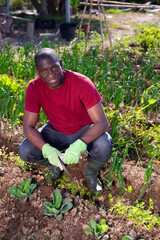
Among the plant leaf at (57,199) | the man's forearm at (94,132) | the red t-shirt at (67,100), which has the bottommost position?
the plant leaf at (57,199)

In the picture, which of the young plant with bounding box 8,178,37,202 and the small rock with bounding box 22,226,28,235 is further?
the young plant with bounding box 8,178,37,202

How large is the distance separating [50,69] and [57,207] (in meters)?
0.96

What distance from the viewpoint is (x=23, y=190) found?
1849mm

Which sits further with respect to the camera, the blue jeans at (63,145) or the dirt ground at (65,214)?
the blue jeans at (63,145)

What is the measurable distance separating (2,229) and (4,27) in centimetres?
684

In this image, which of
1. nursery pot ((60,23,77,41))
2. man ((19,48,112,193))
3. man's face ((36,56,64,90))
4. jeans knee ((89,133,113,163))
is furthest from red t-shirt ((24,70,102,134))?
nursery pot ((60,23,77,41))

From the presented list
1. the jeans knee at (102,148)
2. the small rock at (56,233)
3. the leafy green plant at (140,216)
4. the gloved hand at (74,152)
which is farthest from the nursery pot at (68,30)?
the small rock at (56,233)

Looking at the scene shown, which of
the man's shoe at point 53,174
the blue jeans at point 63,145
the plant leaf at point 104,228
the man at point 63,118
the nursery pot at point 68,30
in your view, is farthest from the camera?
the nursery pot at point 68,30

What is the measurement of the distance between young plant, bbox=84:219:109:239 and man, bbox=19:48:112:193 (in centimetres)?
43

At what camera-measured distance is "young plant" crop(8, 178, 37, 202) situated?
5.96ft

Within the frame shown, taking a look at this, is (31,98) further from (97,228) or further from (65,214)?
(97,228)

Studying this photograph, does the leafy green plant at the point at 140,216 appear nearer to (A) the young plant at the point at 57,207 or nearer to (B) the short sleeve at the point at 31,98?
(A) the young plant at the point at 57,207

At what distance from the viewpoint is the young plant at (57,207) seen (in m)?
1.69

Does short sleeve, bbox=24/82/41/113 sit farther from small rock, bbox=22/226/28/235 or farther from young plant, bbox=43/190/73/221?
small rock, bbox=22/226/28/235
